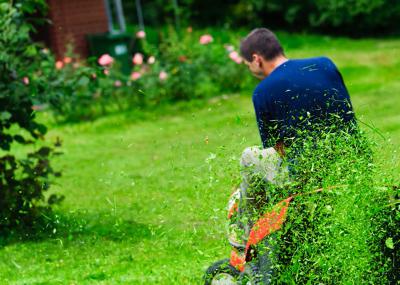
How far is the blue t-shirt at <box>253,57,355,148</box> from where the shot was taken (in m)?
4.97

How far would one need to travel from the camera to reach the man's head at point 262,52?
5.63 m

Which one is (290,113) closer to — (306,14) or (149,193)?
(149,193)

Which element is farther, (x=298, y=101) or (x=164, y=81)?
(x=164, y=81)

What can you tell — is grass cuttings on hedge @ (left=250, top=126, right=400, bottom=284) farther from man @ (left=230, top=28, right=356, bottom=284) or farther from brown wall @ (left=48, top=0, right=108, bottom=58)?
brown wall @ (left=48, top=0, right=108, bottom=58)

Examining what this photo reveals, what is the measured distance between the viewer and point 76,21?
18.4 meters

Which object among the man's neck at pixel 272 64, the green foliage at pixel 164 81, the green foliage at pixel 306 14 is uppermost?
the man's neck at pixel 272 64

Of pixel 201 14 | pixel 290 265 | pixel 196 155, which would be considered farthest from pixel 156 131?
pixel 201 14

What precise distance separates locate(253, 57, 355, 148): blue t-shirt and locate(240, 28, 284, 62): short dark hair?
1.03 ft

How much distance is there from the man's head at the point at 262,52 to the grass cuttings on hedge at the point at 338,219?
1.15 meters

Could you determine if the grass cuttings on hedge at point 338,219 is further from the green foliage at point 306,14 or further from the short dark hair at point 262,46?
the green foliage at point 306,14

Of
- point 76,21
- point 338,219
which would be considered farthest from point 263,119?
point 76,21

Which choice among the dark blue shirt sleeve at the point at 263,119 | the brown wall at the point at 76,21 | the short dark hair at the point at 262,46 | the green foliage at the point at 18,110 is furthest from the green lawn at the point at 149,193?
the brown wall at the point at 76,21

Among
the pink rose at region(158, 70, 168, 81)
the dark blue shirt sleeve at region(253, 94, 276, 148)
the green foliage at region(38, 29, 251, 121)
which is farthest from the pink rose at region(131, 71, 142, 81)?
the dark blue shirt sleeve at region(253, 94, 276, 148)

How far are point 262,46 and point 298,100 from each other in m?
0.72
